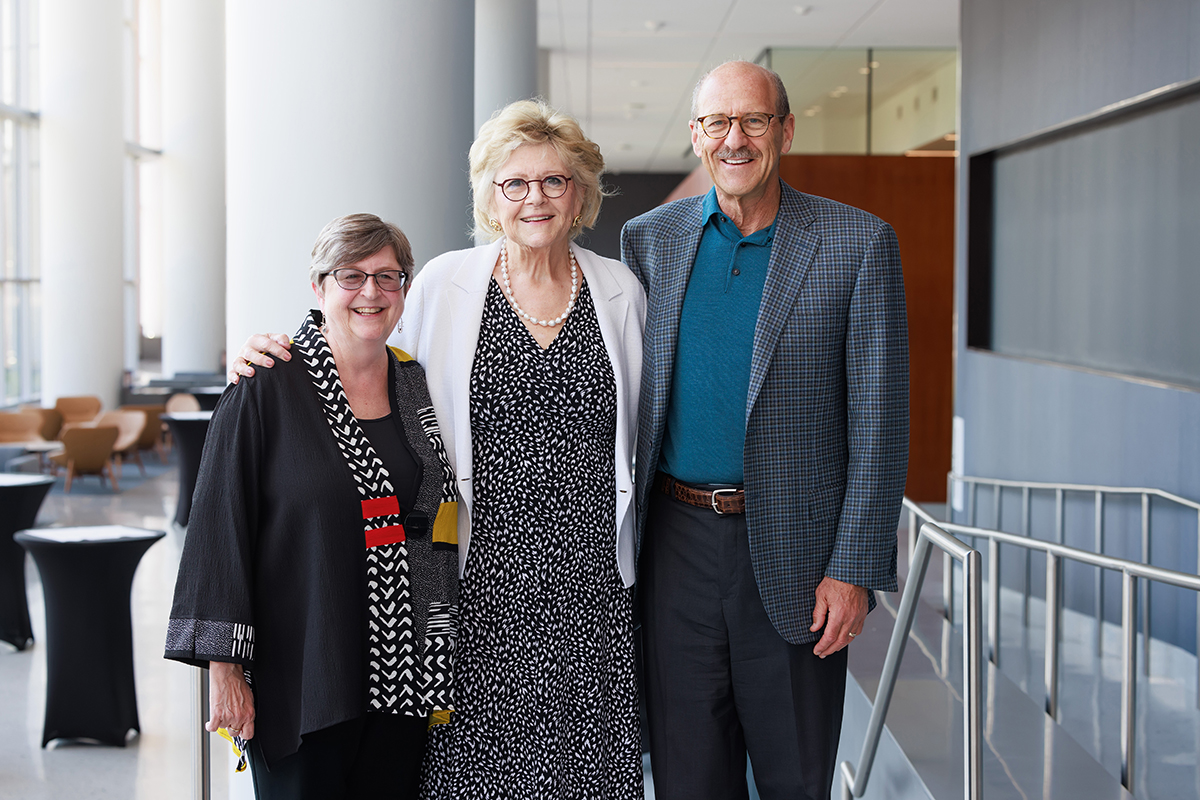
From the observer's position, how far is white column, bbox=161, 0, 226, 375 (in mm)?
16344

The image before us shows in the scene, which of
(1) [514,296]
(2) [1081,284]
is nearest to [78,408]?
(2) [1081,284]

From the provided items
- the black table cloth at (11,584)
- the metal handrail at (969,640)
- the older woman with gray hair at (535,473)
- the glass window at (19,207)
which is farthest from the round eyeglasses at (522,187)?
the glass window at (19,207)

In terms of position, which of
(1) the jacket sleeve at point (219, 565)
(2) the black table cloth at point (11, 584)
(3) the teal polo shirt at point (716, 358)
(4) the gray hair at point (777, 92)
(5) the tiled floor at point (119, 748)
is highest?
(4) the gray hair at point (777, 92)

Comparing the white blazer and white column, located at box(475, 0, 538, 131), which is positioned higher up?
white column, located at box(475, 0, 538, 131)

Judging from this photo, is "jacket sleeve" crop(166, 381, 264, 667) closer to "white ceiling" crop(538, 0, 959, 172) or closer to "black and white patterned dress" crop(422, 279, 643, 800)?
"black and white patterned dress" crop(422, 279, 643, 800)

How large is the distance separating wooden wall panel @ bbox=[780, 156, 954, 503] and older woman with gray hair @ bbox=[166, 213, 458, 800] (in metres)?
8.79

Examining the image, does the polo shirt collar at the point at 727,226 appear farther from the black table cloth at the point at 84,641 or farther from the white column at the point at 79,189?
the white column at the point at 79,189

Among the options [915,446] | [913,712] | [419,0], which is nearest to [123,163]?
[915,446]

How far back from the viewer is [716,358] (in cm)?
214

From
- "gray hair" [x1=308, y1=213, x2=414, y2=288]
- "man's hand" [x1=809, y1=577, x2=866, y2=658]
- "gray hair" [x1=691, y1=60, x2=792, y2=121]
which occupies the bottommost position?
"man's hand" [x1=809, y1=577, x2=866, y2=658]

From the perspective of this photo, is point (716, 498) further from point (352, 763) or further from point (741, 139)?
→ point (352, 763)

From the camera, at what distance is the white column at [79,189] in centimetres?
1312

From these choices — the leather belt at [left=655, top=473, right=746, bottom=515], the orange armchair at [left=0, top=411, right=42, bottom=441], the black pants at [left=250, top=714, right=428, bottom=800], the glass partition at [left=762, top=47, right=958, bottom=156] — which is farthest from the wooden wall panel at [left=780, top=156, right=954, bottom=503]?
the black pants at [left=250, top=714, right=428, bottom=800]

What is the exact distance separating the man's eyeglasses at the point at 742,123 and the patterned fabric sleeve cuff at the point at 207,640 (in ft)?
4.41
